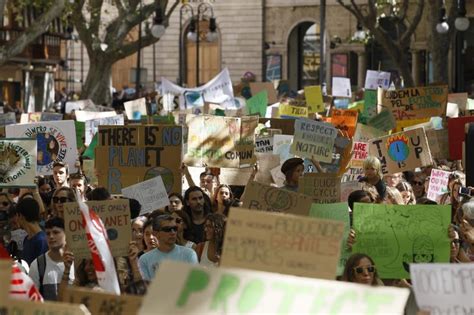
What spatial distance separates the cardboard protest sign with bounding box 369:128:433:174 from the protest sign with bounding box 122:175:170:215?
3495 millimetres

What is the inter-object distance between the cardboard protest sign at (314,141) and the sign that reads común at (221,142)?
0.51 meters

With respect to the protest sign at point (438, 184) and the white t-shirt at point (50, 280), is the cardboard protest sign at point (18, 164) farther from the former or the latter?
the white t-shirt at point (50, 280)

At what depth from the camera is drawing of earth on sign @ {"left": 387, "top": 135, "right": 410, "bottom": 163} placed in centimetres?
1454

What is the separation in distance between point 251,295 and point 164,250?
4.28 metres

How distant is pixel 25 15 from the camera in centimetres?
5150

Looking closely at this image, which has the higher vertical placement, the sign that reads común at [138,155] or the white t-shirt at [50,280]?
the sign that reads común at [138,155]

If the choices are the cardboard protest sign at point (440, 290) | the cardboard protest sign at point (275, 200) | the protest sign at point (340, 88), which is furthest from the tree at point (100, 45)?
the cardboard protest sign at point (440, 290)

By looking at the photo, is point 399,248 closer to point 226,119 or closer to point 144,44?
point 226,119

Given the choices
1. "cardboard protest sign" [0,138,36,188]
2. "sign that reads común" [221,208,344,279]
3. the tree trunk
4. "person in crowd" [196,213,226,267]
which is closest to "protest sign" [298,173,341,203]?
"person in crowd" [196,213,226,267]

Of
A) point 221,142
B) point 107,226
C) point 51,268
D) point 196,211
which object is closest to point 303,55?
point 221,142

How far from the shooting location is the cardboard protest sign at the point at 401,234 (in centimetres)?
876

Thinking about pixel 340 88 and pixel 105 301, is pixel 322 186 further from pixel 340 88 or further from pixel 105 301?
pixel 340 88

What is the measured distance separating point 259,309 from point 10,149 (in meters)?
8.04

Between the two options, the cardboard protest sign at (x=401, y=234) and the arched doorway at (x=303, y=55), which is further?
the arched doorway at (x=303, y=55)
